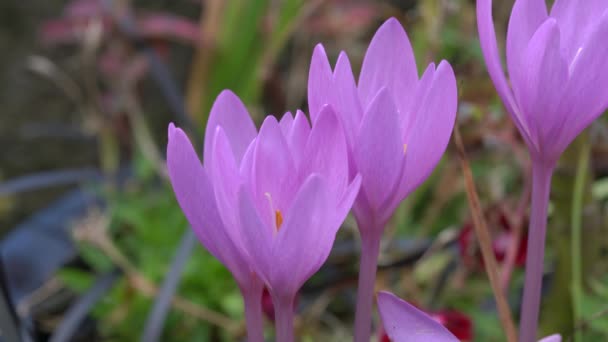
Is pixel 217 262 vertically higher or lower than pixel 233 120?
lower

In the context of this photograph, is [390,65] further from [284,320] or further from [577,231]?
[577,231]

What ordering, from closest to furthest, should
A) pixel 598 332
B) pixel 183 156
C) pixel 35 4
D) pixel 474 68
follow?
pixel 183 156 < pixel 598 332 < pixel 474 68 < pixel 35 4

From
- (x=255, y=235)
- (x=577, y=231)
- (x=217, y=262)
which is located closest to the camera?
(x=255, y=235)

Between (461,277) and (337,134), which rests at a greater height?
(337,134)

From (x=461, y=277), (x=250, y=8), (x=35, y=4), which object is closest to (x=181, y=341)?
(x=461, y=277)

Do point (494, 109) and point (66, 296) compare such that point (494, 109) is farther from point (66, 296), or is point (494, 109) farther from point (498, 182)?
point (66, 296)

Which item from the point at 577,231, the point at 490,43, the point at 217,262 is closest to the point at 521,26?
the point at 490,43

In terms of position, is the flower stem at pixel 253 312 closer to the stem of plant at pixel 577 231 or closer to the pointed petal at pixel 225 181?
the pointed petal at pixel 225 181
